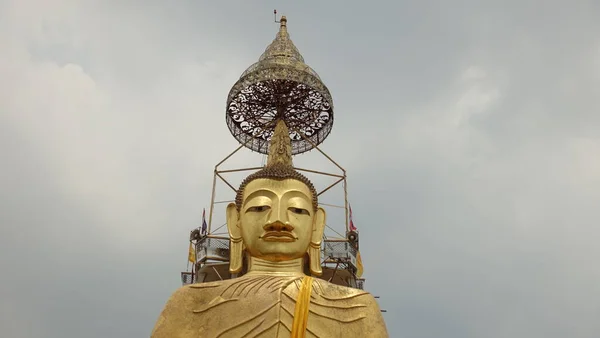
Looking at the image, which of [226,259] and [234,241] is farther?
[226,259]

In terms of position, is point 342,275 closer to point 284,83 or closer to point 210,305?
point 284,83

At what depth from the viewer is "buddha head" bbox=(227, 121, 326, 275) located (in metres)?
8.36

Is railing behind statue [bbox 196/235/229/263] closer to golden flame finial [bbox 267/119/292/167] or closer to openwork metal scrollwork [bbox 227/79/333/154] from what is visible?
openwork metal scrollwork [bbox 227/79/333/154]

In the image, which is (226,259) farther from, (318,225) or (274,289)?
(274,289)

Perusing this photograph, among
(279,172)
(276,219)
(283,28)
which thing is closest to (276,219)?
(276,219)

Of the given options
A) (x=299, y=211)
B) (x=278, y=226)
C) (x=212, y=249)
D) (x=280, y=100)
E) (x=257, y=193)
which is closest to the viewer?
(x=278, y=226)

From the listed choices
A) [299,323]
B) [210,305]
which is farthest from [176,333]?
[299,323]

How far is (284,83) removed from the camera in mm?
13000

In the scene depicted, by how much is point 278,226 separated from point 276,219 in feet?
0.32

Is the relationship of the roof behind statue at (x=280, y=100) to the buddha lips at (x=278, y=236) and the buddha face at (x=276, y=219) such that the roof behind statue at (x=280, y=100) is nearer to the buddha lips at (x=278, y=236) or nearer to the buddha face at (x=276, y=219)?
the buddha face at (x=276, y=219)

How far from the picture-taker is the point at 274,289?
7613 millimetres

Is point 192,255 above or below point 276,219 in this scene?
above

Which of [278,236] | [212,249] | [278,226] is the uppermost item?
[212,249]

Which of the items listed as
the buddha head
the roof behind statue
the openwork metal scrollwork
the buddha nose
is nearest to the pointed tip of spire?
the roof behind statue
